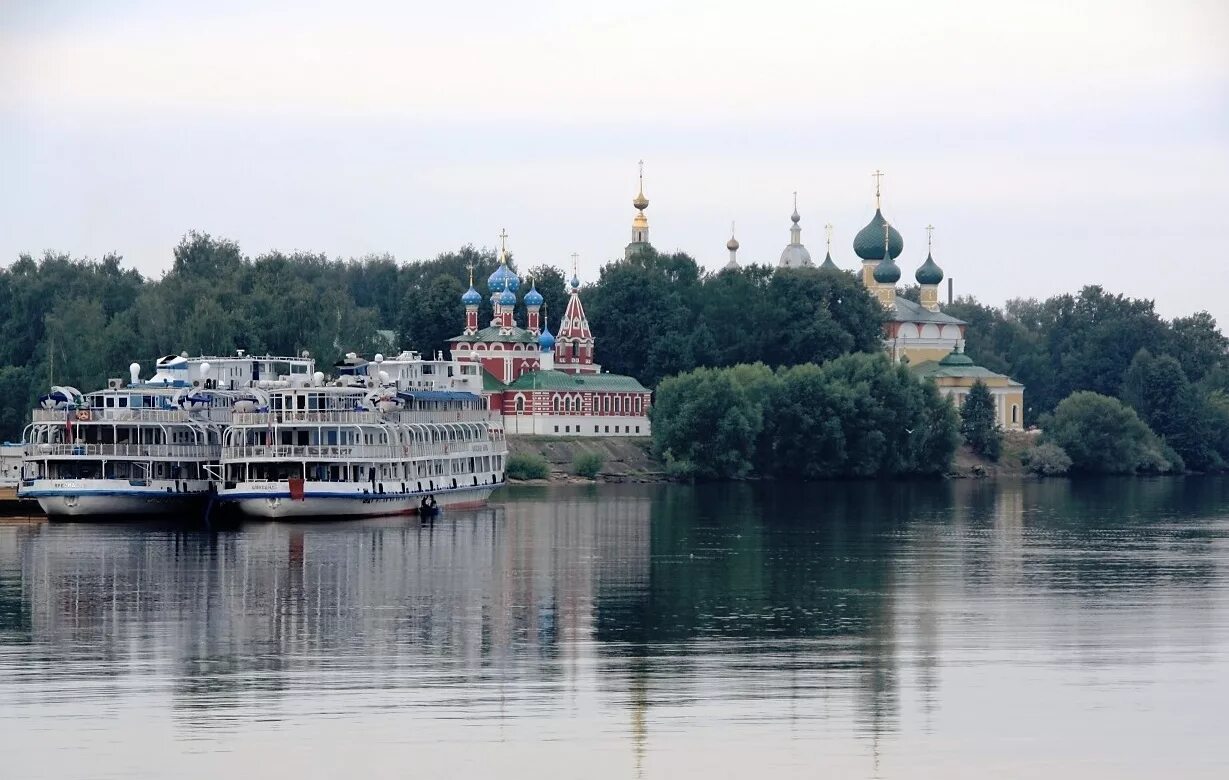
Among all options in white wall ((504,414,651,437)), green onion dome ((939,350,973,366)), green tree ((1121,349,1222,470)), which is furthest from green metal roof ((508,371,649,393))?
green tree ((1121,349,1222,470))

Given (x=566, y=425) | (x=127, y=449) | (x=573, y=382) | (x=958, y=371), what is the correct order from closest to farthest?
(x=127, y=449) → (x=566, y=425) → (x=573, y=382) → (x=958, y=371)

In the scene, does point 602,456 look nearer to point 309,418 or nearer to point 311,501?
point 309,418

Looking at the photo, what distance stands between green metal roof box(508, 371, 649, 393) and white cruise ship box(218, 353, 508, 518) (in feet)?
154

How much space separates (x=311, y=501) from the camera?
261 feet

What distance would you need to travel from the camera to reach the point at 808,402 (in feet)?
420

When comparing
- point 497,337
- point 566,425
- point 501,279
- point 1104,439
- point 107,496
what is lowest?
point 107,496

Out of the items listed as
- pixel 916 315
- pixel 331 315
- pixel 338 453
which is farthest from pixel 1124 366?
pixel 338 453

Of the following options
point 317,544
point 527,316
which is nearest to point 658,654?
point 317,544

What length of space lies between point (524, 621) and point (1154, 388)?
111m

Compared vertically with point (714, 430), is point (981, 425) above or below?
above

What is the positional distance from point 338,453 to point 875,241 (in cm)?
9496

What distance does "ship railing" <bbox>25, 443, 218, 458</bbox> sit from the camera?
79.2 metres

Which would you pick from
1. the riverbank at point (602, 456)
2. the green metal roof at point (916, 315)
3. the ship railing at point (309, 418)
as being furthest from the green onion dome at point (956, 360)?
the ship railing at point (309, 418)

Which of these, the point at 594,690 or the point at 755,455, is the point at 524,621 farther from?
Result: the point at 755,455
